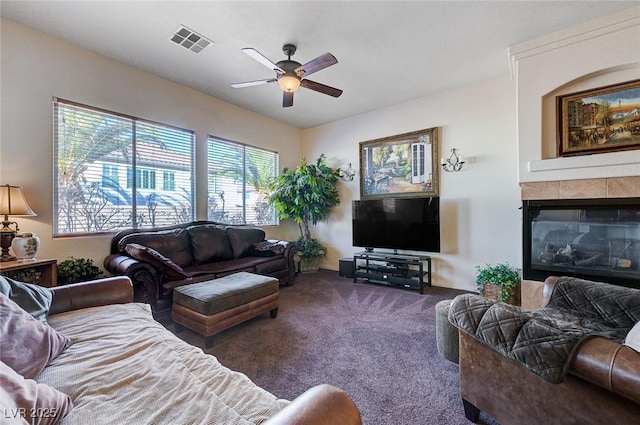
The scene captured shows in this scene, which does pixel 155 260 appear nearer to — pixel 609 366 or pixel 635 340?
pixel 609 366

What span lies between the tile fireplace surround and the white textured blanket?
3.02 meters

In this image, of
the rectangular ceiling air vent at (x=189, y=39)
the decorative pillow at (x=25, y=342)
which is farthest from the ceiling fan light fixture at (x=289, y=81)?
the decorative pillow at (x=25, y=342)

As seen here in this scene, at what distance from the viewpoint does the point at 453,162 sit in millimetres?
3906

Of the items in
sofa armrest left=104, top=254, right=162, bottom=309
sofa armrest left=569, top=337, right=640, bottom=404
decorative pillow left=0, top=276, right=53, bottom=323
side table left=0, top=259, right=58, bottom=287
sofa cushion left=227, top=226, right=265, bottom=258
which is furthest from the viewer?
sofa cushion left=227, top=226, right=265, bottom=258

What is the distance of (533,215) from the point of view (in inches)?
109

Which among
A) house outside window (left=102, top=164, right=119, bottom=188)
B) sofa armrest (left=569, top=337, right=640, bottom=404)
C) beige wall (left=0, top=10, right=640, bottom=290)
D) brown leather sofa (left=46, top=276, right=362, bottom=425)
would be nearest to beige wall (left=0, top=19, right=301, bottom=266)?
beige wall (left=0, top=10, right=640, bottom=290)

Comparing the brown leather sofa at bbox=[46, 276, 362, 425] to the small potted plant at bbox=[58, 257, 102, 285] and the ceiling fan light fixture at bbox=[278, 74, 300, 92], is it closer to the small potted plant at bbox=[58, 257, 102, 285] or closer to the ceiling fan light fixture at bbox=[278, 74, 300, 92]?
the small potted plant at bbox=[58, 257, 102, 285]

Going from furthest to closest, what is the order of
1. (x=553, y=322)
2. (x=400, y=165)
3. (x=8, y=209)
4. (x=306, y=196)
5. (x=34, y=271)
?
(x=306, y=196)
(x=400, y=165)
(x=34, y=271)
(x=8, y=209)
(x=553, y=322)

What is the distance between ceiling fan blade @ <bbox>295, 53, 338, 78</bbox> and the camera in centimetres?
234

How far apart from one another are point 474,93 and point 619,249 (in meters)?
2.46

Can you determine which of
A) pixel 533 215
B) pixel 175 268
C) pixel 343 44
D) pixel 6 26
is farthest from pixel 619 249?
pixel 6 26

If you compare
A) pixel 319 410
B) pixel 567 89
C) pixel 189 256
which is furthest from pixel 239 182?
pixel 567 89

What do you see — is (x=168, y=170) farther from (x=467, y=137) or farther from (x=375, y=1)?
(x=467, y=137)

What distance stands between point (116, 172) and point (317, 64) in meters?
2.72
